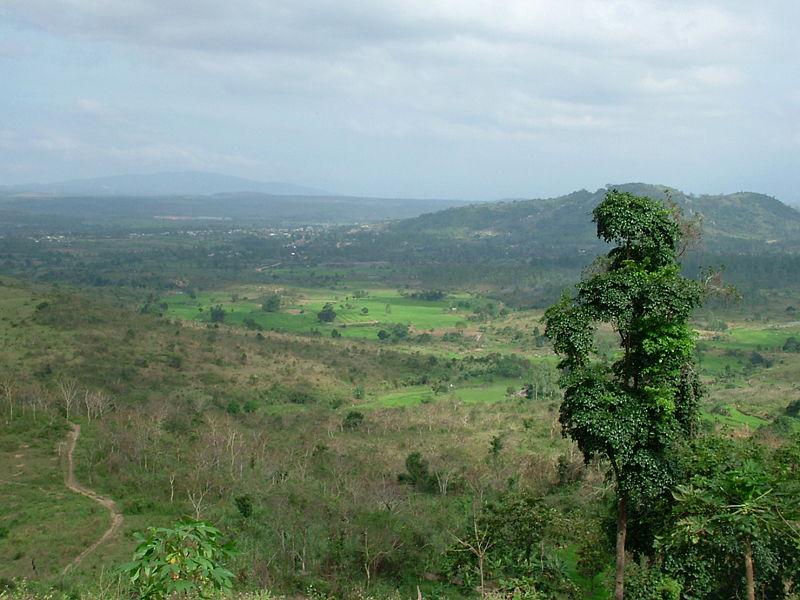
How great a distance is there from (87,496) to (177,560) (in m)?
27.2

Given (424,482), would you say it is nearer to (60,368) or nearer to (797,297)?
(60,368)

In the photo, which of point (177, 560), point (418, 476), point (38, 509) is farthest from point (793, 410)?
point (177, 560)

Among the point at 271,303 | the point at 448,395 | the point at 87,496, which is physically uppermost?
the point at 271,303

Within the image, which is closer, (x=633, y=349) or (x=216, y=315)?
(x=633, y=349)

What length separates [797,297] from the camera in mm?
103750

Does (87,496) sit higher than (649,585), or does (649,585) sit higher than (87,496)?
(649,585)

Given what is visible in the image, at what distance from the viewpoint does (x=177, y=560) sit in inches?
233

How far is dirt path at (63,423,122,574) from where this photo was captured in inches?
910

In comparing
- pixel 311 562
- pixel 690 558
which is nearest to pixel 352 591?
pixel 311 562

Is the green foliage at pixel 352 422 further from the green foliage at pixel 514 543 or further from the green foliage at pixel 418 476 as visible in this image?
the green foliage at pixel 514 543

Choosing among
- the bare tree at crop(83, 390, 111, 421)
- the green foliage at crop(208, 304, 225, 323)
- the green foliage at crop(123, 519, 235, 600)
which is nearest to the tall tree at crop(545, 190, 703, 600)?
the green foliage at crop(123, 519, 235, 600)

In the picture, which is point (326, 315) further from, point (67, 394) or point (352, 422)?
point (67, 394)

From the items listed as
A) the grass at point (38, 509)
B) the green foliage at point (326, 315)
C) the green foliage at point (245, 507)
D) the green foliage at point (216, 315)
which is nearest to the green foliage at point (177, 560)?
the grass at point (38, 509)

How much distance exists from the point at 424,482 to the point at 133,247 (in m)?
170
